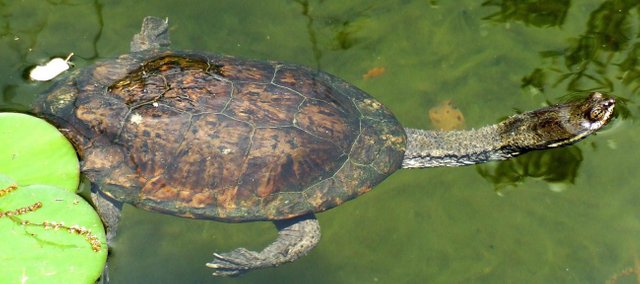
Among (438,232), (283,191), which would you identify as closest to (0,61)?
(283,191)

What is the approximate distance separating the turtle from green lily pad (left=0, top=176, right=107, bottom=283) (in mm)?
318

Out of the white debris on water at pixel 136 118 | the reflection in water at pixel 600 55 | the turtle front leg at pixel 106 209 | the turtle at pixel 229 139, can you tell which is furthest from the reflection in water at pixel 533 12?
the turtle front leg at pixel 106 209

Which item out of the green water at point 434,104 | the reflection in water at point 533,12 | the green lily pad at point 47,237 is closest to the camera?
the green lily pad at point 47,237

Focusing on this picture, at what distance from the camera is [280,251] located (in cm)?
332

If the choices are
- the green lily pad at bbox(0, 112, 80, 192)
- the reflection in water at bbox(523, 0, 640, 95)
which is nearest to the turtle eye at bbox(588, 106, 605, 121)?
the reflection in water at bbox(523, 0, 640, 95)

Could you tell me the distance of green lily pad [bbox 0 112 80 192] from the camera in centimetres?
287

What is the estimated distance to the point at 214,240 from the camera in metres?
3.65

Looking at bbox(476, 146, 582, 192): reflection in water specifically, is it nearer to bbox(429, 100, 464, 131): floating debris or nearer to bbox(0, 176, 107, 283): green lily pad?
bbox(429, 100, 464, 131): floating debris

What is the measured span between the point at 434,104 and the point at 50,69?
2.63 meters

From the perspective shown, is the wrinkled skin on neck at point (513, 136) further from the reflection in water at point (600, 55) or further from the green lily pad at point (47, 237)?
the green lily pad at point (47, 237)

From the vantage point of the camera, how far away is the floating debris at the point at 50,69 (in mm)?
3824

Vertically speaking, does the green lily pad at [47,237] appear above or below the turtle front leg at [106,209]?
above

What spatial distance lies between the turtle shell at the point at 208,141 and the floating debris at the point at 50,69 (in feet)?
2.25

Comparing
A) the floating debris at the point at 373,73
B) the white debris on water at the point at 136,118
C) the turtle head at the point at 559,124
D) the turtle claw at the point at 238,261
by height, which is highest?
the white debris on water at the point at 136,118
